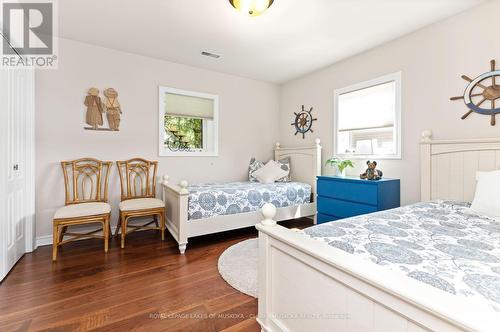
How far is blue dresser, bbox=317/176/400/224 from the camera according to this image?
269 cm

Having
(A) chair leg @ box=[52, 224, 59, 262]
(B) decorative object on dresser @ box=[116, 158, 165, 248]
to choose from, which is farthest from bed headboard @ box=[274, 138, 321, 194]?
(A) chair leg @ box=[52, 224, 59, 262]

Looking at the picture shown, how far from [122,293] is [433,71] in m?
3.61

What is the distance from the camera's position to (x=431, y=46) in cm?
259

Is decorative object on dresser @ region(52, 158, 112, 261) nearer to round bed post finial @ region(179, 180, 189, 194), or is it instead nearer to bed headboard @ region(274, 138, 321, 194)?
round bed post finial @ region(179, 180, 189, 194)

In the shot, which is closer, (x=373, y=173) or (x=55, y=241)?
(x=55, y=241)

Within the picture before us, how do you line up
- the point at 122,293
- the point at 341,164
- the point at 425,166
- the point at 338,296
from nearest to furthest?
the point at 338,296 < the point at 122,293 < the point at 425,166 < the point at 341,164

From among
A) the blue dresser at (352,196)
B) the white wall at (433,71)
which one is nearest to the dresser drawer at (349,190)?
the blue dresser at (352,196)

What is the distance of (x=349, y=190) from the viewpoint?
2.96 metres

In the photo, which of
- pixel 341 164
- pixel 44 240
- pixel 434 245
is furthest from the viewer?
pixel 341 164

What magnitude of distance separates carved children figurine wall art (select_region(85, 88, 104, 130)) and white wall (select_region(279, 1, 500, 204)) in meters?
3.33

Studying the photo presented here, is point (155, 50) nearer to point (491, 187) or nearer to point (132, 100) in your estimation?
point (132, 100)

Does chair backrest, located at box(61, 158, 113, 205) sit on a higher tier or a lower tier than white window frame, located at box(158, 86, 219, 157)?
lower

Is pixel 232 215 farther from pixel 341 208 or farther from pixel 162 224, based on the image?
pixel 341 208

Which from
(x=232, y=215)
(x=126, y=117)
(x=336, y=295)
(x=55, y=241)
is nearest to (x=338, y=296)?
(x=336, y=295)
